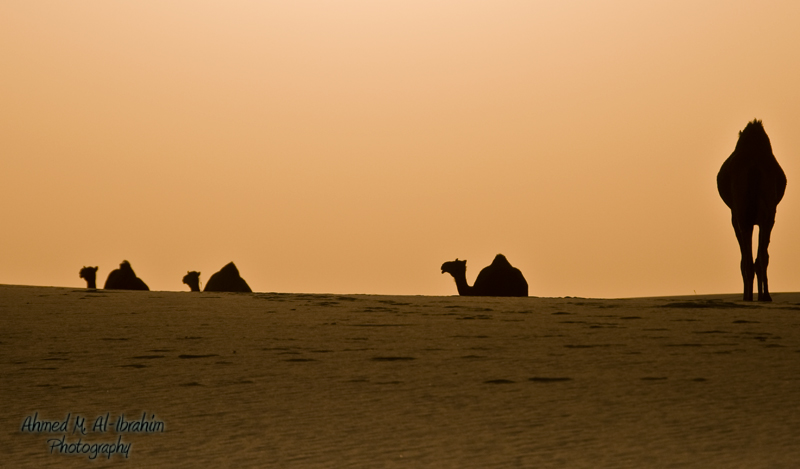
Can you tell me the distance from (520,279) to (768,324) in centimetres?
1855

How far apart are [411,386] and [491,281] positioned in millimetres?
22082

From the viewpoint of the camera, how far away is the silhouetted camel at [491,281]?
1172 inches

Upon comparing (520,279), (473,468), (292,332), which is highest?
(520,279)

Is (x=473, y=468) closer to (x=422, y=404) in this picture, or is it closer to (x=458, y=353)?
(x=422, y=404)

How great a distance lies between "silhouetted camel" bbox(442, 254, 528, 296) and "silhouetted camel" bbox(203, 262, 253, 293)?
327 inches

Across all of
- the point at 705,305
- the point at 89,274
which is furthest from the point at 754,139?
the point at 89,274

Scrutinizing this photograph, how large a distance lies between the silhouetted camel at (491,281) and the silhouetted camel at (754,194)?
44.4 feet

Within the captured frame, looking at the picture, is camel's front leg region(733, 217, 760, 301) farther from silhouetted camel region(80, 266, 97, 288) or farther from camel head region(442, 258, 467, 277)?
silhouetted camel region(80, 266, 97, 288)

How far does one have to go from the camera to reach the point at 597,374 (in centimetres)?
851

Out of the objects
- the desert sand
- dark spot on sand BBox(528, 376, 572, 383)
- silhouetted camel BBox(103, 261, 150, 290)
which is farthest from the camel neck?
dark spot on sand BBox(528, 376, 572, 383)

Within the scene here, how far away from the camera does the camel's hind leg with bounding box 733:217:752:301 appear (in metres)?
16.2

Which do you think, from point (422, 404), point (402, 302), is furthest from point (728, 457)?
point (402, 302)

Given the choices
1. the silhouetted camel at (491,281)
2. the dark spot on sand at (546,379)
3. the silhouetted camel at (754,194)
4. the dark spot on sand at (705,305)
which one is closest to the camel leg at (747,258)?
the silhouetted camel at (754,194)

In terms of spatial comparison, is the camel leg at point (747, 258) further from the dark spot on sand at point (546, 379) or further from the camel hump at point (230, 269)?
the camel hump at point (230, 269)
